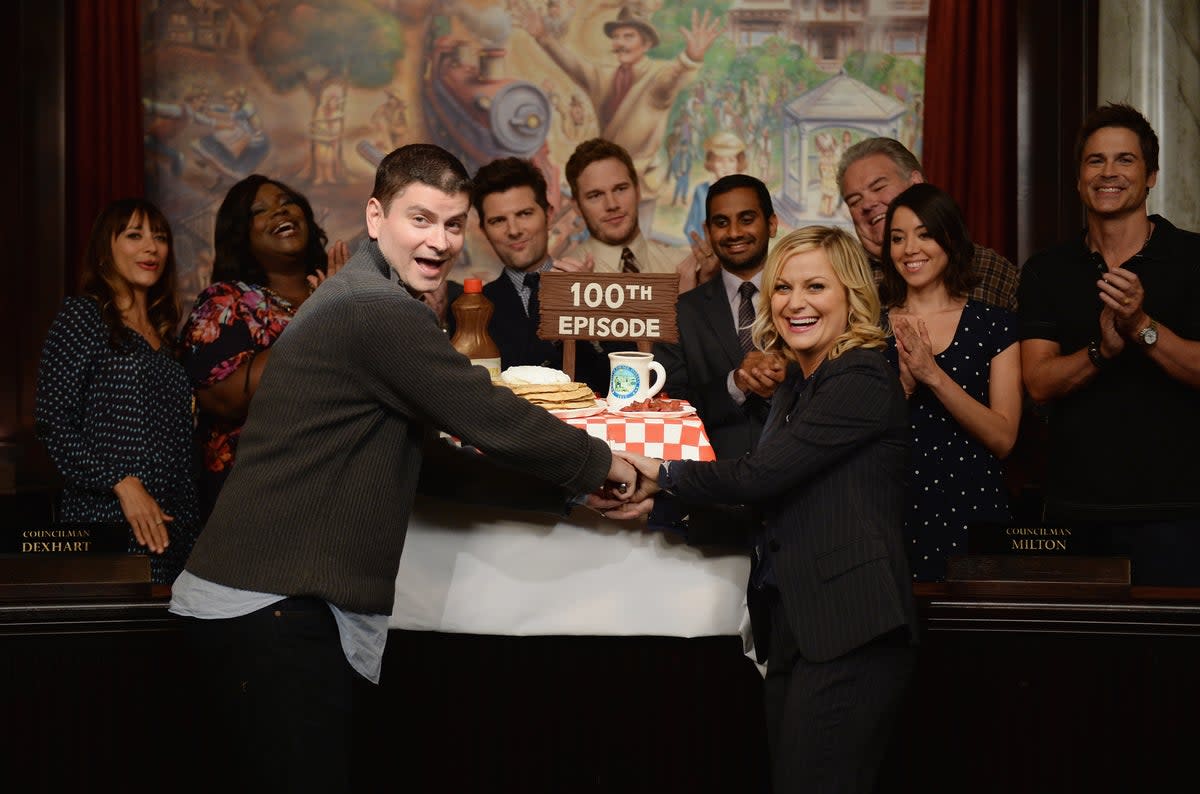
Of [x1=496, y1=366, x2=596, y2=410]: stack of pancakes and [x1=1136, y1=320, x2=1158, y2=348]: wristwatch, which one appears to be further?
[x1=1136, y1=320, x2=1158, y2=348]: wristwatch

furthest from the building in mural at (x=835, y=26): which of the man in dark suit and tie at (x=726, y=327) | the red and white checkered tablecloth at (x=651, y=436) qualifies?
the red and white checkered tablecloth at (x=651, y=436)

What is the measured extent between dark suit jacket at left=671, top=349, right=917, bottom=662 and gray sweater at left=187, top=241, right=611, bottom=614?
578mm

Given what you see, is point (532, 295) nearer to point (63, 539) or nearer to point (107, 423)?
point (107, 423)

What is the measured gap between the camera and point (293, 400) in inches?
79.7

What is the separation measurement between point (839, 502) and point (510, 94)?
3.83 metres

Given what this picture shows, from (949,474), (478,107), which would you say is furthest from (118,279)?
(478,107)

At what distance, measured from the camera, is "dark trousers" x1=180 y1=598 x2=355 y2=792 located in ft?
6.57

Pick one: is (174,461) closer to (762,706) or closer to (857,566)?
(762,706)

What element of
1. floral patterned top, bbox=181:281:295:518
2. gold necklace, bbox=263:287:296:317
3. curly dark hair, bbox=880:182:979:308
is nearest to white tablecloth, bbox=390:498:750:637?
curly dark hair, bbox=880:182:979:308

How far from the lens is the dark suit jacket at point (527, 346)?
375cm

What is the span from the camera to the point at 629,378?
2.79 meters

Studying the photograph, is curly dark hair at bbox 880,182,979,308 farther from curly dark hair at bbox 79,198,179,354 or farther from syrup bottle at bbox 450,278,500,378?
curly dark hair at bbox 79,198,179,354

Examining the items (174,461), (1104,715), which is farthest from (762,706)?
(174,461)

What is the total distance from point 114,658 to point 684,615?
1279 mm
